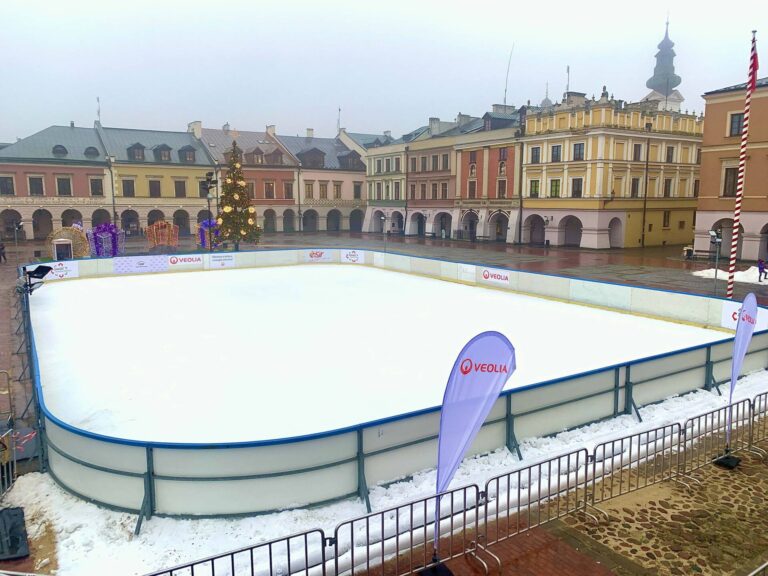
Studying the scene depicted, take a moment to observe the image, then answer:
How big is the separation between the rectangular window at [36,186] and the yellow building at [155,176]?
628 cm

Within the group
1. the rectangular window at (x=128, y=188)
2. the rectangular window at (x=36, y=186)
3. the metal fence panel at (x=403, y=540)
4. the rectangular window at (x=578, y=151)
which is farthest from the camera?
the rectangular window at (x=128, y=188)

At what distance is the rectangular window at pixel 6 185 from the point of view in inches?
2164

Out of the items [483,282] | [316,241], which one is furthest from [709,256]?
[316,241]

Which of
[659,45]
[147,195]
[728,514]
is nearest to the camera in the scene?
[728,514]

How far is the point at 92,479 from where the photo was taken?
324 inches

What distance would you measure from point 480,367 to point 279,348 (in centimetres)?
1027

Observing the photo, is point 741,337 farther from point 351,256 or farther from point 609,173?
point 609,173

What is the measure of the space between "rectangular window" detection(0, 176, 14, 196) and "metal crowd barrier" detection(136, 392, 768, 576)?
2361 inches

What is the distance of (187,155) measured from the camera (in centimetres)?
6431

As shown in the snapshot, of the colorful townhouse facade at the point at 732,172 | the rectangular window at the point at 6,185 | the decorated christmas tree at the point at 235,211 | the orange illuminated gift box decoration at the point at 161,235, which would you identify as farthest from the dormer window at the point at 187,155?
the colorful townhouse facade at the point at 732,172

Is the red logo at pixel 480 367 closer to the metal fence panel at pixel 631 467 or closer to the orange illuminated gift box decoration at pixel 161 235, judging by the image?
the metal fence panel at pixel 631 467

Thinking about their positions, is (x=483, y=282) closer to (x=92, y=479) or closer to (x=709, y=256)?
(x=709, y=256)

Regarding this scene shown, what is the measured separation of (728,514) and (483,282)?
2140 centimetres

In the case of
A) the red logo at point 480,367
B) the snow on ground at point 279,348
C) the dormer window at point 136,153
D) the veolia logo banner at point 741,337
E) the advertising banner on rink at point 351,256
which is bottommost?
the snow on ground at point 279,348
